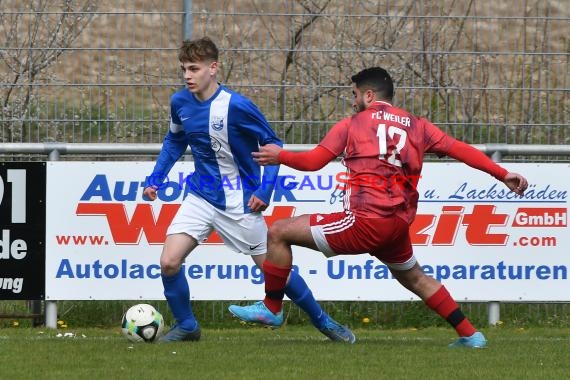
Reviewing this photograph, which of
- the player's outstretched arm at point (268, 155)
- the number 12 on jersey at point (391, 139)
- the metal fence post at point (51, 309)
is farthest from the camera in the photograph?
the metal fence post at point (51, 309)

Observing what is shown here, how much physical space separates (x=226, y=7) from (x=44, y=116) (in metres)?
1.73

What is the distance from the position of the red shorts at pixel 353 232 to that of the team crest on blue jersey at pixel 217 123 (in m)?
0.92

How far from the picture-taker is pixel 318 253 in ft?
32.7

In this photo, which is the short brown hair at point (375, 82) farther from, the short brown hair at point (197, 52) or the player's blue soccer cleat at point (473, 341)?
the player's blue soccer cleat at point (473, 341)

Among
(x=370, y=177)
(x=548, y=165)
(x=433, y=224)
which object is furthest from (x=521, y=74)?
(x=370, y=177)

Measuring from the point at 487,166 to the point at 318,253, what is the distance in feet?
8.27

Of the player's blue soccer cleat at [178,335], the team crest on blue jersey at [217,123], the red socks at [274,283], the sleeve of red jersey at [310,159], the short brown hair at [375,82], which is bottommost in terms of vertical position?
the player's blue soccer cleat at [178,335]

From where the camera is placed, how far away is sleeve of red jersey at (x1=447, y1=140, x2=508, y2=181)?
7746mm

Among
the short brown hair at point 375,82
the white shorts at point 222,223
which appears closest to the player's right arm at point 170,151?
the white shorts at point 222,223

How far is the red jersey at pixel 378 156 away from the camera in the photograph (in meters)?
7.68

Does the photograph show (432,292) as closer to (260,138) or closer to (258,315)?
(258,315)

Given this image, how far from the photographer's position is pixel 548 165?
10.1 m

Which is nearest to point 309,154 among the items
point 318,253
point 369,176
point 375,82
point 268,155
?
point 268,155

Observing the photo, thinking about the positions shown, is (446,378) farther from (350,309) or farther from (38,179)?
(38,179)
